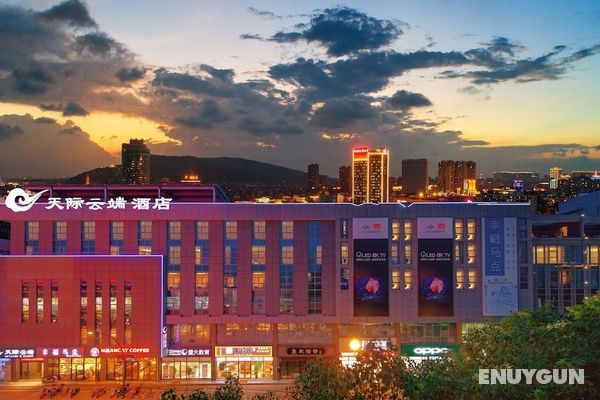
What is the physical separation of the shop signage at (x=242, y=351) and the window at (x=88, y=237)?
17275 millimetres

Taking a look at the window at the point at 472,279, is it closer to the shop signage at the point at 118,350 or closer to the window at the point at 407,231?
the window at the point at 407,231

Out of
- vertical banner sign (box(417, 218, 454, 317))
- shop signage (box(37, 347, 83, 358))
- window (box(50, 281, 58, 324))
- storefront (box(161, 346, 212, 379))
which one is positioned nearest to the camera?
shop signage (box(37, 347, 83, 358))

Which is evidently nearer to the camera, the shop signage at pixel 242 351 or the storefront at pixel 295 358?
the storefront at pixel 295 358

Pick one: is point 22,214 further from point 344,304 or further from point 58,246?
point 344,304

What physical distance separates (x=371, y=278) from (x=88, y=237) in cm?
3063

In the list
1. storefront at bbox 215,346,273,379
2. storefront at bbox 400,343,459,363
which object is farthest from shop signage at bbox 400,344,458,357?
storefront at bbox 215,346,273,379

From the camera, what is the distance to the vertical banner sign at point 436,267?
6619 centimetres

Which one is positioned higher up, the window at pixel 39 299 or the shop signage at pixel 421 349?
the window at pixel 39 299

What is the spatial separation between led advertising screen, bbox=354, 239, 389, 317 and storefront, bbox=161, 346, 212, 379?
16.7m

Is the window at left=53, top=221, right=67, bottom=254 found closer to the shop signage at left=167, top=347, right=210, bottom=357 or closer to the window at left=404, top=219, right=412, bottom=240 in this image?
the shop signage at left=167, top=347, right=210, bottom=357

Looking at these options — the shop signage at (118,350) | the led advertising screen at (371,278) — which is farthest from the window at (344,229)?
the shop signage at (118,350)

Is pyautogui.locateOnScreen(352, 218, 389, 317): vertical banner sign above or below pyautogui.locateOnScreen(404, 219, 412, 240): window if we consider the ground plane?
below

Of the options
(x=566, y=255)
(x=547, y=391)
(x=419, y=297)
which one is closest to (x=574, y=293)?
(x=566, y=255)

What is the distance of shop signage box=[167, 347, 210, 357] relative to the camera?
214 ft
